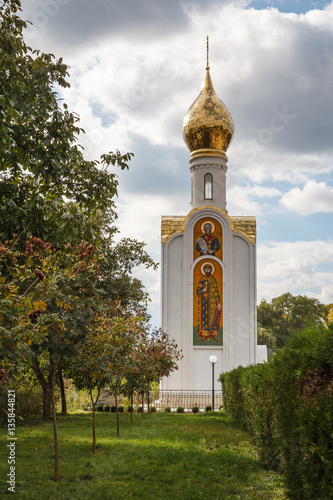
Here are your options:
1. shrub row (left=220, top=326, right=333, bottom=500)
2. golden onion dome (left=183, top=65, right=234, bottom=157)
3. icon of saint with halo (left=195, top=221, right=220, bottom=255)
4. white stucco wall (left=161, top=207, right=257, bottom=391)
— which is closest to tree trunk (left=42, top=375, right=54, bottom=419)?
white stucco wall (left=161, top=207, right=257, bottom=391)

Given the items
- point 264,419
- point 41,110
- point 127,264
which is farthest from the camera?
point 127,264

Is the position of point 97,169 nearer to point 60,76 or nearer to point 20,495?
point 60,76

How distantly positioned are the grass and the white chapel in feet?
44.1

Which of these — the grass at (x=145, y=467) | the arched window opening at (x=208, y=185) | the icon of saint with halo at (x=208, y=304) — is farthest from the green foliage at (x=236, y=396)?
the arched window opening at (x=208, y=185)

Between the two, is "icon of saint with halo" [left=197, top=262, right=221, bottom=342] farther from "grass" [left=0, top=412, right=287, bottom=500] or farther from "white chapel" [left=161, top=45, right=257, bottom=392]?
"grass" [left=0, top=412, right=287, bottom=500]

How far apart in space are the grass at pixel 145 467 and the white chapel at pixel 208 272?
13446 mm

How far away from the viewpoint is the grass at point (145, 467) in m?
7.43

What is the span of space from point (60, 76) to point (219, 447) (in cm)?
803

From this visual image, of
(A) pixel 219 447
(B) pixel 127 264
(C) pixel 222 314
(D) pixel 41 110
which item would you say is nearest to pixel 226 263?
(C) pixel 222 314

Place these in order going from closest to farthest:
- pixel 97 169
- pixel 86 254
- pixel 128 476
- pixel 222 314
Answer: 1. pixel 86 254
2. pixel 128 476
3. pixel 97 169
4. pixel 222 314

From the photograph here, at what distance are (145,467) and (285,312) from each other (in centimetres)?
5432

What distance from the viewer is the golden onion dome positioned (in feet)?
100

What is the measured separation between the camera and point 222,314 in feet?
92.6

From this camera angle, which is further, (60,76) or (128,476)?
(60,76)
